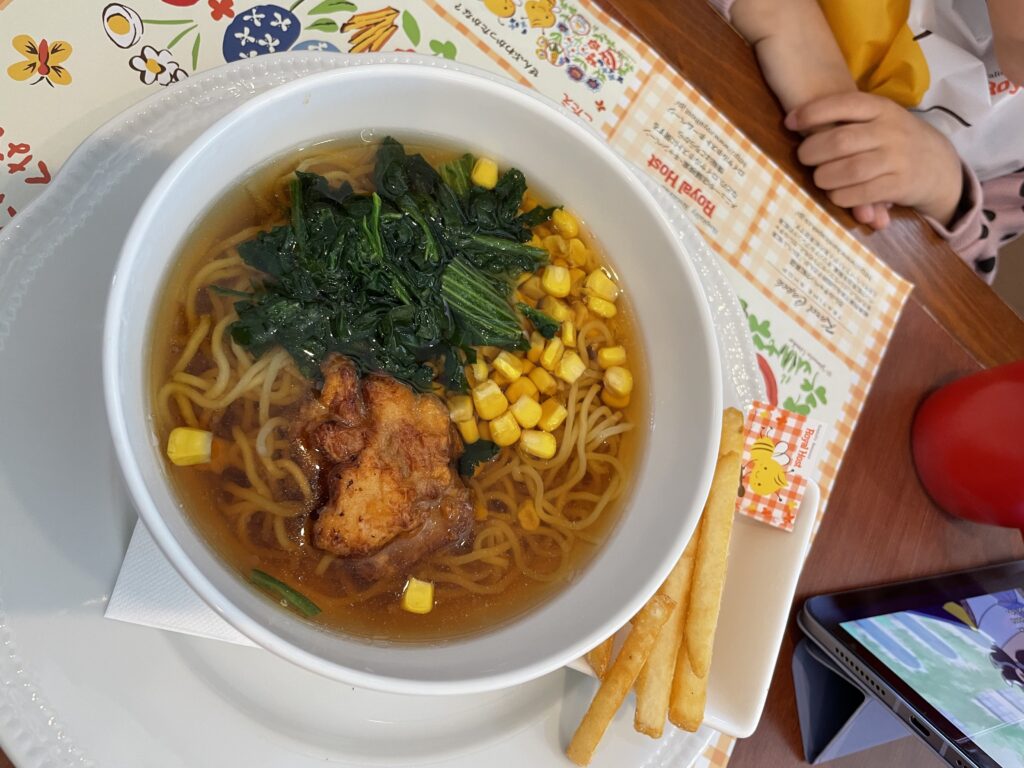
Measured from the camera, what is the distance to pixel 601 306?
178 cm

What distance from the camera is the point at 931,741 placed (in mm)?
1853

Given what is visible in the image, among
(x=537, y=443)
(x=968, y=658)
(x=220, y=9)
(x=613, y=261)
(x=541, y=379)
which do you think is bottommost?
(x=968, y=658)

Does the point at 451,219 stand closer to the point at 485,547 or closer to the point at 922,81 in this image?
the point at 485,547

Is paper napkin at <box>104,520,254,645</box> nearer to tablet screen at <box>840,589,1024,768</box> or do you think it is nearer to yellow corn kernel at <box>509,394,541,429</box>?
yellow corn kernel at <box>509,394,541,429</box>

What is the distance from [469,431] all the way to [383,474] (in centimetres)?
25

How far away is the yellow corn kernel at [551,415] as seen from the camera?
5.74 ft

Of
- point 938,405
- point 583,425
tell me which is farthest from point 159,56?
point 938,405

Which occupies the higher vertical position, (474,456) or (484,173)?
(484,173)

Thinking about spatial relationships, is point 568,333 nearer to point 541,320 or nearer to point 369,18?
point 541,320

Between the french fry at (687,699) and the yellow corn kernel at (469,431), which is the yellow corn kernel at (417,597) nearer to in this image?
the yellow corn kernel at (469,431)

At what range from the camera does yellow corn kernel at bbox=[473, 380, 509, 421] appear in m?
1.67

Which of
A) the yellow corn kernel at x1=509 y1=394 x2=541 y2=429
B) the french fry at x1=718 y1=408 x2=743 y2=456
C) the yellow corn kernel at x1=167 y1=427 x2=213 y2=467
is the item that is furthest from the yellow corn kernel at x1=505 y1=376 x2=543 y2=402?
the yellow corn kernel at x1=167 y1=427 x2=213 y2=467

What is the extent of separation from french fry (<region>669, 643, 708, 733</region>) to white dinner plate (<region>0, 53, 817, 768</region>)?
0.08 metres

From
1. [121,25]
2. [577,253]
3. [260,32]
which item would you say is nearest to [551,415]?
[577,253]
